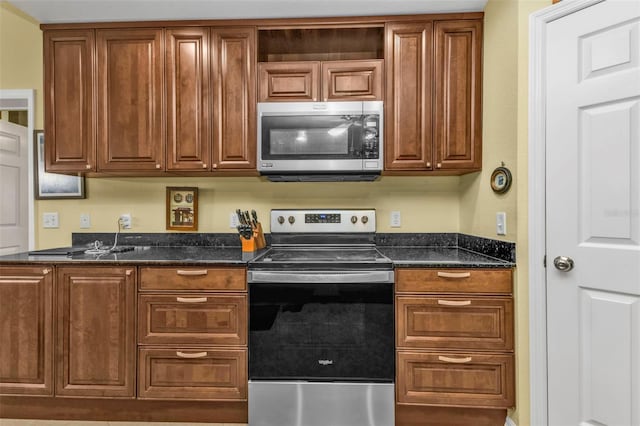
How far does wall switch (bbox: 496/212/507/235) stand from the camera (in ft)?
5.95

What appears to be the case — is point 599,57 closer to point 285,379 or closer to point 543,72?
point 543,72

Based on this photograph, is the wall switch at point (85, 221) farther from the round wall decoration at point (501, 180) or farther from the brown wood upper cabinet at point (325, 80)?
the round wall decoration at point (501, 180)

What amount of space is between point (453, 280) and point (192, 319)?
4.69 feet

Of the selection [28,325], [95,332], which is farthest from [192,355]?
[28,325]

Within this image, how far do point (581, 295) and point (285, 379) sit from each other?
1516mm

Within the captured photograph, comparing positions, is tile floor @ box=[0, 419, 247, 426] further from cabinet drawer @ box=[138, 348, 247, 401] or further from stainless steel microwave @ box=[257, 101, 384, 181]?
stainless steel microwave @ box=[257, 101, 384, 181]

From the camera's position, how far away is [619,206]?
144cm

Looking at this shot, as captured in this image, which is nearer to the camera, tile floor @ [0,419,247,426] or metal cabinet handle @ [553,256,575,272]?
metal cabinet handle @ [553,256,575,272]

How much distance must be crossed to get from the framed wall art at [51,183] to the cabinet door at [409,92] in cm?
232

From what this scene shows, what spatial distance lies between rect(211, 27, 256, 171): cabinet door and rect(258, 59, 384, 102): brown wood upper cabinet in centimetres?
13

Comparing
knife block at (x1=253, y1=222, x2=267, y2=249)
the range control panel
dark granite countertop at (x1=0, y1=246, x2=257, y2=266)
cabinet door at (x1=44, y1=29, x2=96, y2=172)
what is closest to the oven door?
dark granite countertop at (x1=0, y1=246, x2=257, y2=266)

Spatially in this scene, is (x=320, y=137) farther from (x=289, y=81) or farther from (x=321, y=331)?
(x=321, y=331)

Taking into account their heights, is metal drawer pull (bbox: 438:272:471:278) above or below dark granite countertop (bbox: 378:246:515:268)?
below

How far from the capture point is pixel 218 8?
204cm
